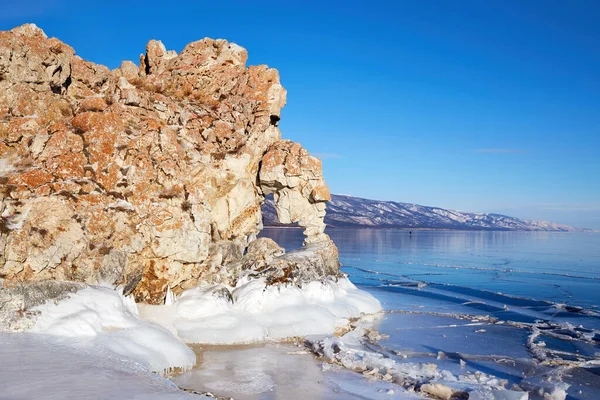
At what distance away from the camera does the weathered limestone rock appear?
25047 mm

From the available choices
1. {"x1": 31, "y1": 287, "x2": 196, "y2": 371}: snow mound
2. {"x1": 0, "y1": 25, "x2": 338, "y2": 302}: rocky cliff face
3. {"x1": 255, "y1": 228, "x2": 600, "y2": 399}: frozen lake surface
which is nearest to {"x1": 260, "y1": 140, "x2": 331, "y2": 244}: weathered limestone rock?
{"x1": 0, "y1": 25, "x2": 338, "y2": 302}: rocky cliff face

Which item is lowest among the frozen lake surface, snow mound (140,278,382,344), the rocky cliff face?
the frozen lake surface

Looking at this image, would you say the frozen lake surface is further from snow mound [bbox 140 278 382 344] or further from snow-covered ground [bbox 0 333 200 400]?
snow-covered ground [bbox 0 333 200 400]

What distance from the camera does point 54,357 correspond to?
34.7 ft

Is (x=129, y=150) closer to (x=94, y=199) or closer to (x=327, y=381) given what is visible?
(x=94, y=199)

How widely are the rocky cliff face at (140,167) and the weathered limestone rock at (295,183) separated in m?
0.06

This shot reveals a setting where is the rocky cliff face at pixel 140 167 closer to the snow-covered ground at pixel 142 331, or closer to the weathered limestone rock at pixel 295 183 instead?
the weathered limestone rock at pixel 295 183

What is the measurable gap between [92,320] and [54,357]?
10.1 ft

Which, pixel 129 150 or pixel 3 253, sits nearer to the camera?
pixel 3 253

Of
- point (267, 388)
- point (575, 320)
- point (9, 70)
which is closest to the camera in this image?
point (267, 388)

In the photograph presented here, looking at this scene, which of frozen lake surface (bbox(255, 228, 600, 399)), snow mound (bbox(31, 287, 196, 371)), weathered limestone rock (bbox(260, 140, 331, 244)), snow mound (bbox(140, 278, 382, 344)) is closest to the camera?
snow mound (bbox(31, 287, 196, 371))

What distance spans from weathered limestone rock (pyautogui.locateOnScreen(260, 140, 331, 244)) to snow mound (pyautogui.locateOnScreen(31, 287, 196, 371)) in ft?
37.4

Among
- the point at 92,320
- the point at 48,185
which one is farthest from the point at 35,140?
the point at 92,320

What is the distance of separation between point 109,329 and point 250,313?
7.03m
